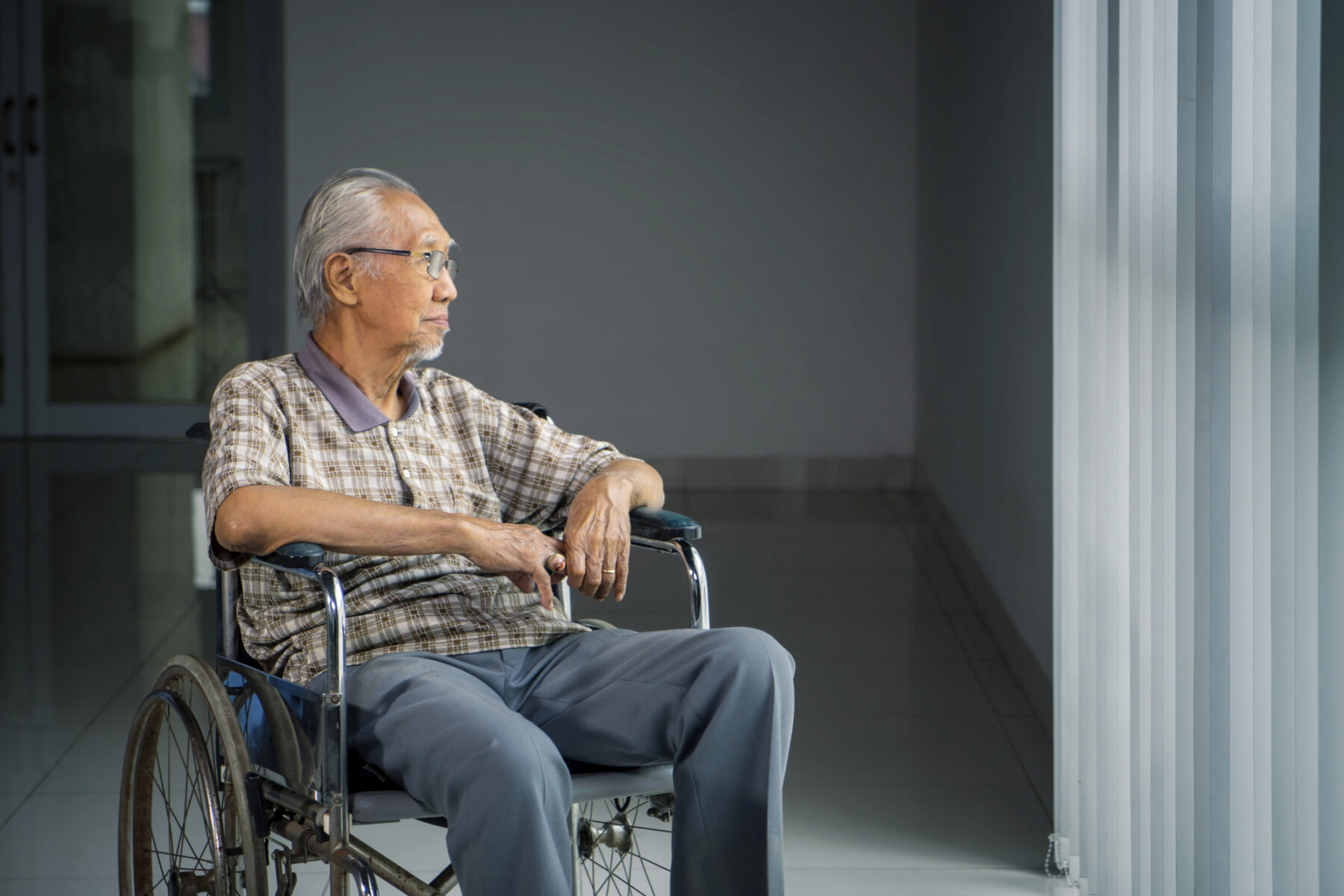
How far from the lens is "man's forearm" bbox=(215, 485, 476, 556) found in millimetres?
1489

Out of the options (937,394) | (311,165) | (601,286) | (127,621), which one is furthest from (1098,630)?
(311,165)

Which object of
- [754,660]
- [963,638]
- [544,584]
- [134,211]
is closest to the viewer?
[754,660]

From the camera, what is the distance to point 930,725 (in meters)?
3.00

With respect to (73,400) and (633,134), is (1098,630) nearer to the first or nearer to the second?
(633,134)

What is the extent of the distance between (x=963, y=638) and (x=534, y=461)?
2.20 m

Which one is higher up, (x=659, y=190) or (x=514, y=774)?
(x=659, y=190)

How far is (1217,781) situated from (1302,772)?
200 millimetres

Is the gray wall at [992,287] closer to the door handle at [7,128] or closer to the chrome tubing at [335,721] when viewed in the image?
the chrome tubing at [335,721]

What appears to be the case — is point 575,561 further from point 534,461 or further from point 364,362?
point 364,362

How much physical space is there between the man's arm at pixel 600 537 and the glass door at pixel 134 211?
18.7 feet

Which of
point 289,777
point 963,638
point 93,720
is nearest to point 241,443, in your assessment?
point 289,777

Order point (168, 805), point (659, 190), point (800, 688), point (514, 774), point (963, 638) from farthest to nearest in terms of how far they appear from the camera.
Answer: point (659, 190) < point (963, 638) < point (800, 688) < point (168, 805) < point (514, 774)

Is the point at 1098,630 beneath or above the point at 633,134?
beneath

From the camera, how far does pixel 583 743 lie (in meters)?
1.54
